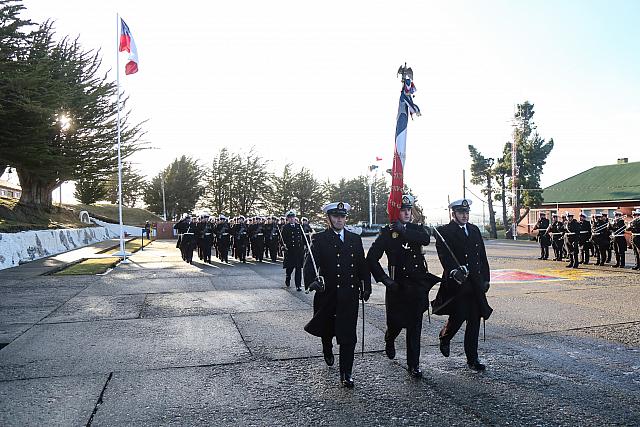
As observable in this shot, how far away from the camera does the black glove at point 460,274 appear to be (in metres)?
5.72

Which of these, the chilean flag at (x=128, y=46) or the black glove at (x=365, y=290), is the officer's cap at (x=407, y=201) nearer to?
the black glove at (x=365, y=290)

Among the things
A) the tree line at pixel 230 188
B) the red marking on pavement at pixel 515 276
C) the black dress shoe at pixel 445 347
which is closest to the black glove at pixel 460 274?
the black dress shoe at pixel 445 347

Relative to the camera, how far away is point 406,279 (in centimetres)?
584

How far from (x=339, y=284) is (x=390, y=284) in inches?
22.9

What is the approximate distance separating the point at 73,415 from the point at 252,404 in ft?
5.04

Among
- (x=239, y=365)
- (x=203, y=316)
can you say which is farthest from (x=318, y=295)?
(x=203, y=316)

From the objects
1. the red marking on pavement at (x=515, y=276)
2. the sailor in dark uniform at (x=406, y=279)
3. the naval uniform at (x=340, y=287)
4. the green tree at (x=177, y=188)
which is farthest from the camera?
the green tree at (x=177, y=188)

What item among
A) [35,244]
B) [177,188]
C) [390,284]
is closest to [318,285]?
[390,284]

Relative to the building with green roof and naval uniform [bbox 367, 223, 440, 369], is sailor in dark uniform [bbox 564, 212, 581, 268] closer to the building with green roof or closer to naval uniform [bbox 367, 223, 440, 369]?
naval uniform [bbox 367, 223, 440, 369]

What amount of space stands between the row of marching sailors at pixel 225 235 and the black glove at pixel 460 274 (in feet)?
48.4

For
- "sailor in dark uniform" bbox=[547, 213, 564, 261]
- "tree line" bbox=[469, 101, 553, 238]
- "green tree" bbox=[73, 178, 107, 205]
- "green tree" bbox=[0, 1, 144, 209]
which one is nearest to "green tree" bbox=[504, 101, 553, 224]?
"tree line" bbox=[469, 101, 553, 238]

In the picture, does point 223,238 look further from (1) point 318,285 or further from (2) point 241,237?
(1) point 318,285

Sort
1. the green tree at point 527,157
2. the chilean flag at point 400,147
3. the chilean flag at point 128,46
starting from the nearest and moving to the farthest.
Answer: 1. the chilean flag at point 400,147
2. the chilean flag at point 128,46
3. the green tree at point 527,157

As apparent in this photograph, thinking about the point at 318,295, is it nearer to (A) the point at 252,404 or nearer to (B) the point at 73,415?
(A) the point at 252,404
